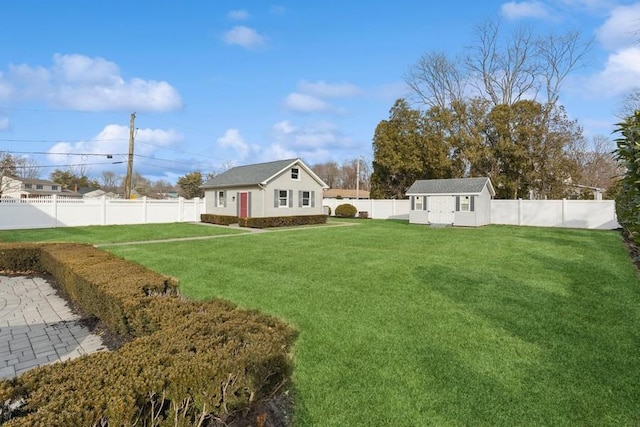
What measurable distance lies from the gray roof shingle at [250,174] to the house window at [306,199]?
7.86ft

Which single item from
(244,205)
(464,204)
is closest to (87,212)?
(244,205)

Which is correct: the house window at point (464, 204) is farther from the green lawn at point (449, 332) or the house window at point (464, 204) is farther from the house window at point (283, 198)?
the green lawn at point (449, 332)

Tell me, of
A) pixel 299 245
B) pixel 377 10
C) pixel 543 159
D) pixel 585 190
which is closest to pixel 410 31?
pixel 377 10

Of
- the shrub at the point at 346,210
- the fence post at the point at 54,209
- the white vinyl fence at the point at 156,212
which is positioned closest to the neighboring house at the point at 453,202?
the white vinyl fence at the point at 156,212

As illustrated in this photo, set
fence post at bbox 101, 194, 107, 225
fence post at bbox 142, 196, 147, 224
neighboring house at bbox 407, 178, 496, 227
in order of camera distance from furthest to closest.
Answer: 1. fence post at bbox 142, 196, 147, 224
2. neighboring house at bbox 407, 178, 496, 227
3. fence post at bbox 101, 194, 107, 225

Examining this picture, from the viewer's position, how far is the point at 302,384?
3189mm

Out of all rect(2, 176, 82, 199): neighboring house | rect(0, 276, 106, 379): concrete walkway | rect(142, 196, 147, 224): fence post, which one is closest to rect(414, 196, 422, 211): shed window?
rect(142, 196, 147, 224): fence post

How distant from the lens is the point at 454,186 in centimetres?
2186

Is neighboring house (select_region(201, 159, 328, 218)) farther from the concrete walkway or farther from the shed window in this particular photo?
the concrete walkway

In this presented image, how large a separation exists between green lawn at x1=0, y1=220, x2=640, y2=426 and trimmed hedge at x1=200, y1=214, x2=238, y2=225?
1186 cm

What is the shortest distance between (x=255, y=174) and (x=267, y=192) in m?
2.36

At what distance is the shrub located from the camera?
3016 cm

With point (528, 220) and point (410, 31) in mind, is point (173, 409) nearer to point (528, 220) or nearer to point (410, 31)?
point (410, 31)

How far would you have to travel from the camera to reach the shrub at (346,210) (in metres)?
30.2
